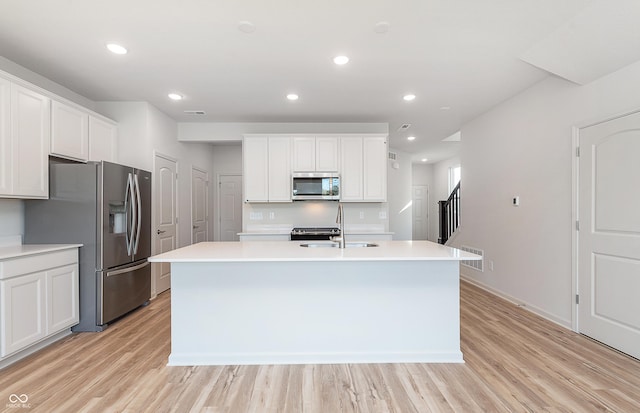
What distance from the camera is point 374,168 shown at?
16.3 feet

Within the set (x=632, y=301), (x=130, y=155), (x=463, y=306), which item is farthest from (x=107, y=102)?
(x=632, y=301)

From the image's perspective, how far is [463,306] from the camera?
154 inches

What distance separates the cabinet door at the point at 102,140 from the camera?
3.70 meters

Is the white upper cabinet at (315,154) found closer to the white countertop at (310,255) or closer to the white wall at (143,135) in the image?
the white wall at (143,135)

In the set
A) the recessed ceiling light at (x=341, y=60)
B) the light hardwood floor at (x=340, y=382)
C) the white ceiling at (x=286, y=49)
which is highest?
the white ceiling at (x=286, y=49)

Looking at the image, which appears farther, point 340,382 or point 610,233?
point 610,233

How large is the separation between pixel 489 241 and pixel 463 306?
1172mm

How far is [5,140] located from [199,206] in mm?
3418

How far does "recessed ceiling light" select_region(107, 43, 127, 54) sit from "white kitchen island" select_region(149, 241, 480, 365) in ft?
6.10

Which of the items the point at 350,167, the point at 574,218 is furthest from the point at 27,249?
the point at 574,218

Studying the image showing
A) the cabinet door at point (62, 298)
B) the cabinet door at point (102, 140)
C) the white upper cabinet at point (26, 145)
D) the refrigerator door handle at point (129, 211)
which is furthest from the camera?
the cabinet door at point (102, 140)

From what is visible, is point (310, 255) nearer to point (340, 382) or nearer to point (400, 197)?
point (340, 382)

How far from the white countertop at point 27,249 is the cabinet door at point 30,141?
1.55ft

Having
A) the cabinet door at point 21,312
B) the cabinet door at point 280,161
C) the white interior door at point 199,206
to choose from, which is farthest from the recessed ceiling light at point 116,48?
the white interior door at point 199,206
